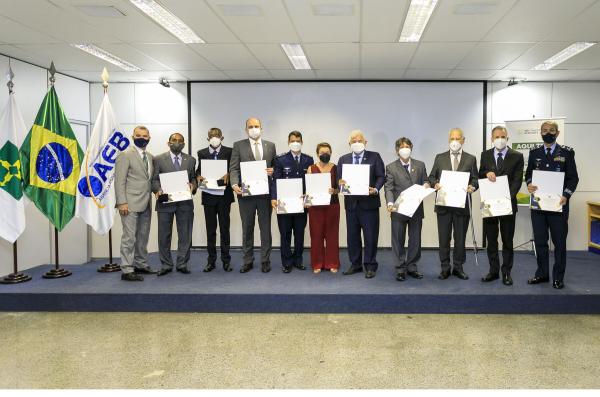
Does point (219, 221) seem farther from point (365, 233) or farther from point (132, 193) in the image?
point (365, 233)

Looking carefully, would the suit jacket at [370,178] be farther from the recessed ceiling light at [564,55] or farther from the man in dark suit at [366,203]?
the recessed ceiling light at [564,55]

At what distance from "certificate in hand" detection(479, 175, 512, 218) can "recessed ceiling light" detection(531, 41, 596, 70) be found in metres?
2.04

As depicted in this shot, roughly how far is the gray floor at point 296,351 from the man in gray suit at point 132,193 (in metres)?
0.73

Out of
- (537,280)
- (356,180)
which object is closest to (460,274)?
(537,280)

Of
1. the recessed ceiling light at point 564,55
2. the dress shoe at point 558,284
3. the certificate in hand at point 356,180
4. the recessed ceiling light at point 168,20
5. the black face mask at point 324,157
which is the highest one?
the recessed ceiling light at point 168,20

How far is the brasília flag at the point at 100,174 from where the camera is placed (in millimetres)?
4781

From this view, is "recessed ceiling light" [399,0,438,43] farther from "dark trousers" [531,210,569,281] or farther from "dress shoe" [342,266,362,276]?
"dress shoe" [342,266,362,276]

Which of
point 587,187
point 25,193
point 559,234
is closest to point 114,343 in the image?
point 25,193

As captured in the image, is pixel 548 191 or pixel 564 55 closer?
pixel 548 191

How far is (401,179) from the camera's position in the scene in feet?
14.9

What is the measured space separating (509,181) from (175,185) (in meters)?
3.45

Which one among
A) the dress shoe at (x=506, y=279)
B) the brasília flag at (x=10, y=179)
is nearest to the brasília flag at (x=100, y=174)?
the brasília flag at (x=10, y=179)

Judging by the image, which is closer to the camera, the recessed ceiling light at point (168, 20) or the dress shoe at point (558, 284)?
the recessed ceiling light at point (168, 20)

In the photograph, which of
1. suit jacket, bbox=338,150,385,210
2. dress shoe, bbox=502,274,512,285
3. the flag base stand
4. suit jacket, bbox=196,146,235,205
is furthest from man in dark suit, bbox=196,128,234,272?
dress shoe, bbox=502,274,512,285
